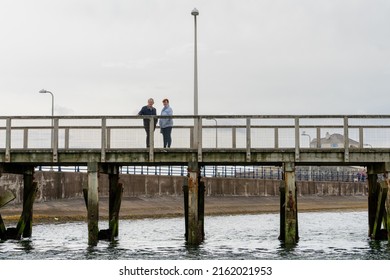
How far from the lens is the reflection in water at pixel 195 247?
82.1ft

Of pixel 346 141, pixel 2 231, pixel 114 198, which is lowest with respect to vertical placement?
pixel 2 231

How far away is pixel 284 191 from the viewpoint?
2705cm

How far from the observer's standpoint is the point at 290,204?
85.8 feet

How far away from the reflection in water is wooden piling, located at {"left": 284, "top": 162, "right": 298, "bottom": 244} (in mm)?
454

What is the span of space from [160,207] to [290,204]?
77.5 feet

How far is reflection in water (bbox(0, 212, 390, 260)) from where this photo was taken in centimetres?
2502

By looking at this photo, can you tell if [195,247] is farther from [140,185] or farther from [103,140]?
[140,185]

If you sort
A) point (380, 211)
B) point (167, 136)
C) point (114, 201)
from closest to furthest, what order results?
point (167, 136), point (380, 211), point (114, 201)

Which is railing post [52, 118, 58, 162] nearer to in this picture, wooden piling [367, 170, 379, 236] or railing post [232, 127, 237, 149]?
railing post [232, 127, 237, 149]

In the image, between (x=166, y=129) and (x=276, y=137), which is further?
(x=166, y=129)

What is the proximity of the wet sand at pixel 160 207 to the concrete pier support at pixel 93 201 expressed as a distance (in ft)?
38.3

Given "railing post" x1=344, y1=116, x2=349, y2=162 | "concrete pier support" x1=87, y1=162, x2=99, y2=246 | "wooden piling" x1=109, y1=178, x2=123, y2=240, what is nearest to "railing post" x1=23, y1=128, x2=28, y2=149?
"concrete pier support" x1=87, y1=162, x2=99, y2=246

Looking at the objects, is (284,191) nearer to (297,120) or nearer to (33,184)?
(297,120)

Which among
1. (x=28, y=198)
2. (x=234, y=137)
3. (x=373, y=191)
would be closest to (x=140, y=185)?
(x=28, y=198)
